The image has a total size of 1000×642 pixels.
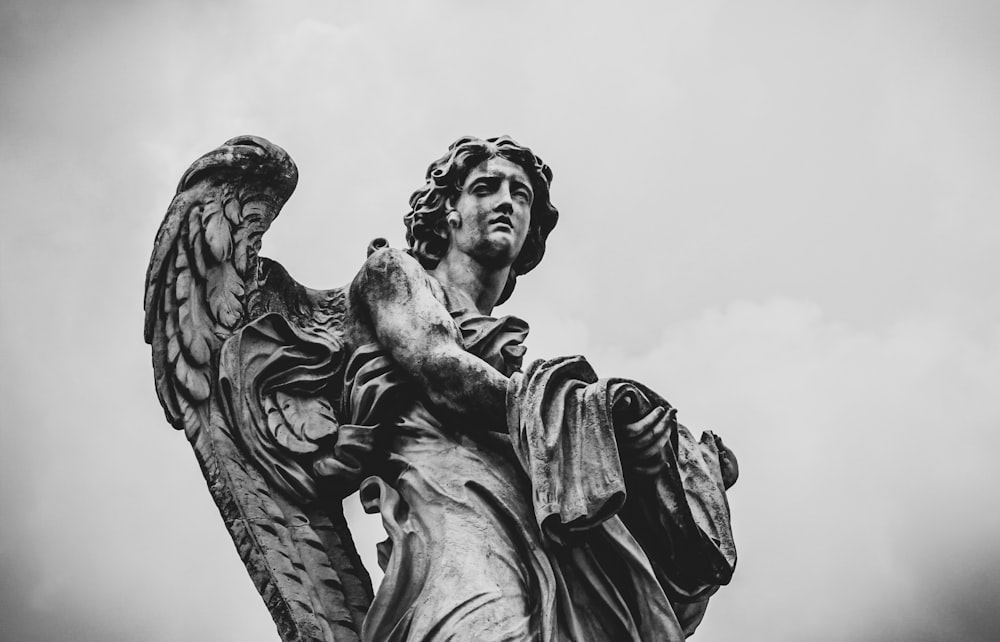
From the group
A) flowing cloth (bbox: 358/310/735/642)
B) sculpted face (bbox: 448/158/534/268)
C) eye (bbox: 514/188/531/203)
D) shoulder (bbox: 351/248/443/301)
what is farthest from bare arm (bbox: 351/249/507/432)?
eye (bbox: 514/188/531/203)

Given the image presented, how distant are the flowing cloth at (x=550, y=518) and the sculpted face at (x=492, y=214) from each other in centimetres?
96

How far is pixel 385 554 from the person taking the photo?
725cm

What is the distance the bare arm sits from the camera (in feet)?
24.2

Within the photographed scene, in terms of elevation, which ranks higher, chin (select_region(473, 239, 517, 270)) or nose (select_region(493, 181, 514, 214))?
nose (select_region(493, 181, 514, 214))

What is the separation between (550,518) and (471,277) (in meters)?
1.76

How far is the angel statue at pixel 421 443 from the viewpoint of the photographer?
6.98m

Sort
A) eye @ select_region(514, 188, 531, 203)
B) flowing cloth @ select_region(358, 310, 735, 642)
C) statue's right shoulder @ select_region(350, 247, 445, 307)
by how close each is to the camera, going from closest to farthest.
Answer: flowing cloth @ select_region(358, 310, 735, 642) → statue's right shoulder @ select_region(350, 247, 445, 307) → eye @ select_region(514, 188, 531, 203)

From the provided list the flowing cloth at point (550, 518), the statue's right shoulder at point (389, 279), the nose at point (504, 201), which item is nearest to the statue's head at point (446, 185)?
the nose at point (504, 201)

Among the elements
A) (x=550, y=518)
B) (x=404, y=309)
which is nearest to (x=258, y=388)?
(x=404, y=309)

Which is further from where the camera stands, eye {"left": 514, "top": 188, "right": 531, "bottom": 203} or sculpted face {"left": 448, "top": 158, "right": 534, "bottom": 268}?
eye {"left": 514, "top": 188, "right": 531, "bottom": 203}

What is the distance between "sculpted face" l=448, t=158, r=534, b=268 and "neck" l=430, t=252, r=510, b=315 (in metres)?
0.03

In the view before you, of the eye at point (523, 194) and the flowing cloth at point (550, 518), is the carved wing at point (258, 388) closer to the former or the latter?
the flowing cloth at point (550, 518)

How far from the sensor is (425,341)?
7.54m

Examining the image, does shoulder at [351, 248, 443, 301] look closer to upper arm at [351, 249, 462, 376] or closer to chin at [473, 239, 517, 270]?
upper arm at [351, 249, 462, 376]
